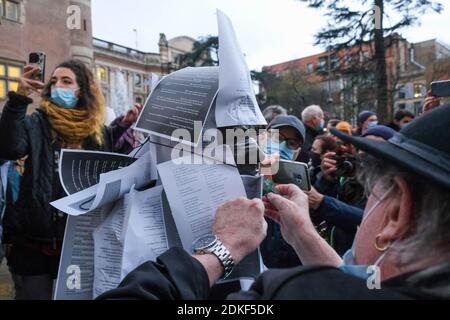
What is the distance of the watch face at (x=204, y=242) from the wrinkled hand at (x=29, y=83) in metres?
1.70

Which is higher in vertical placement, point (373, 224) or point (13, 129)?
point (13, 129)

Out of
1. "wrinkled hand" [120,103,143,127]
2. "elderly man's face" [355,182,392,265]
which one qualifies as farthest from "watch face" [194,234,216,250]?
"wrinkled hand" [120,103,143,127]

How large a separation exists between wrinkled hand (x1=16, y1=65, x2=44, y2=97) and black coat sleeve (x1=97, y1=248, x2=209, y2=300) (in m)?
1.76

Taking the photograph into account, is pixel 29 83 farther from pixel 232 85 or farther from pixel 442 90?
pixel 442 90

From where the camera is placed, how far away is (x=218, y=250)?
1.17 meters

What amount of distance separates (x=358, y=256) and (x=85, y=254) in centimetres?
84

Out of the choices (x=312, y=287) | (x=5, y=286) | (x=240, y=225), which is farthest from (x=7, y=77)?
(x=312, y=287)

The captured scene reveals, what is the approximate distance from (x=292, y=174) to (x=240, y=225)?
0.77 metres

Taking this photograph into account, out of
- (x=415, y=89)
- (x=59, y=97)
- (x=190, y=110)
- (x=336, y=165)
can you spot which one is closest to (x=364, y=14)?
(x=336, y=165)

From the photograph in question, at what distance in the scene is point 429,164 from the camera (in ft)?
2.80

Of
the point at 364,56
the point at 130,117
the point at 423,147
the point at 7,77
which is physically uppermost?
the point at 7,77

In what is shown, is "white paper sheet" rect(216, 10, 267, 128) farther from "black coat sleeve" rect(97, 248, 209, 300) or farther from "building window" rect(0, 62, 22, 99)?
"building window" rect(0, 62, 22, 99)

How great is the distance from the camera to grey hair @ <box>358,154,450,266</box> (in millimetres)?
861

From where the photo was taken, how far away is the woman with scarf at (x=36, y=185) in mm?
2285
